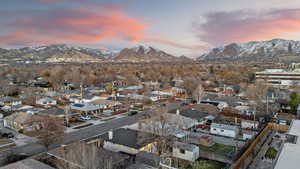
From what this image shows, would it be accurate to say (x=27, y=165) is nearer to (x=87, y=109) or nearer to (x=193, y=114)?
(x=87, y=109)

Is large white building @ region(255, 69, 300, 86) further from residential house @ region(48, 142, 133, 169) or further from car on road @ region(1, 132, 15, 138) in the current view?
car on road @ region(1, 132, 15, 138)

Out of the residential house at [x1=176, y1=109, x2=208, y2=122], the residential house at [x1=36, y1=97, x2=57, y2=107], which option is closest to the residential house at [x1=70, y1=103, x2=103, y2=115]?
the residential house at [x1=36, y1=97, x2=57, y2=107]

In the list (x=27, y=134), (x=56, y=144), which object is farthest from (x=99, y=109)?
(x=56, y=144)

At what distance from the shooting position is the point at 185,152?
16.3m

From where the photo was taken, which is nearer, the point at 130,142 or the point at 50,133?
the point at 50,133

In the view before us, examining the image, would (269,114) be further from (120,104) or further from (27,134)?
(27,134)

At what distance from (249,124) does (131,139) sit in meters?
15.5

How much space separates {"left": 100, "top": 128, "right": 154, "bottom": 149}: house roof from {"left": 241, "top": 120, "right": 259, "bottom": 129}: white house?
13.2 meters

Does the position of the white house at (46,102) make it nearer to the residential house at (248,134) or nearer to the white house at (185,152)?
the white house at (185,152)

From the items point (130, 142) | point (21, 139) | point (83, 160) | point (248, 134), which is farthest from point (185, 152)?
point (21, 139)

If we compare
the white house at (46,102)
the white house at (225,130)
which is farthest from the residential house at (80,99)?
the white house at (225,130)

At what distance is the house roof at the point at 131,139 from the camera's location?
56.6 ft

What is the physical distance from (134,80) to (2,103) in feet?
119

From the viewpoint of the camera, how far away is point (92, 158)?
1172cm
